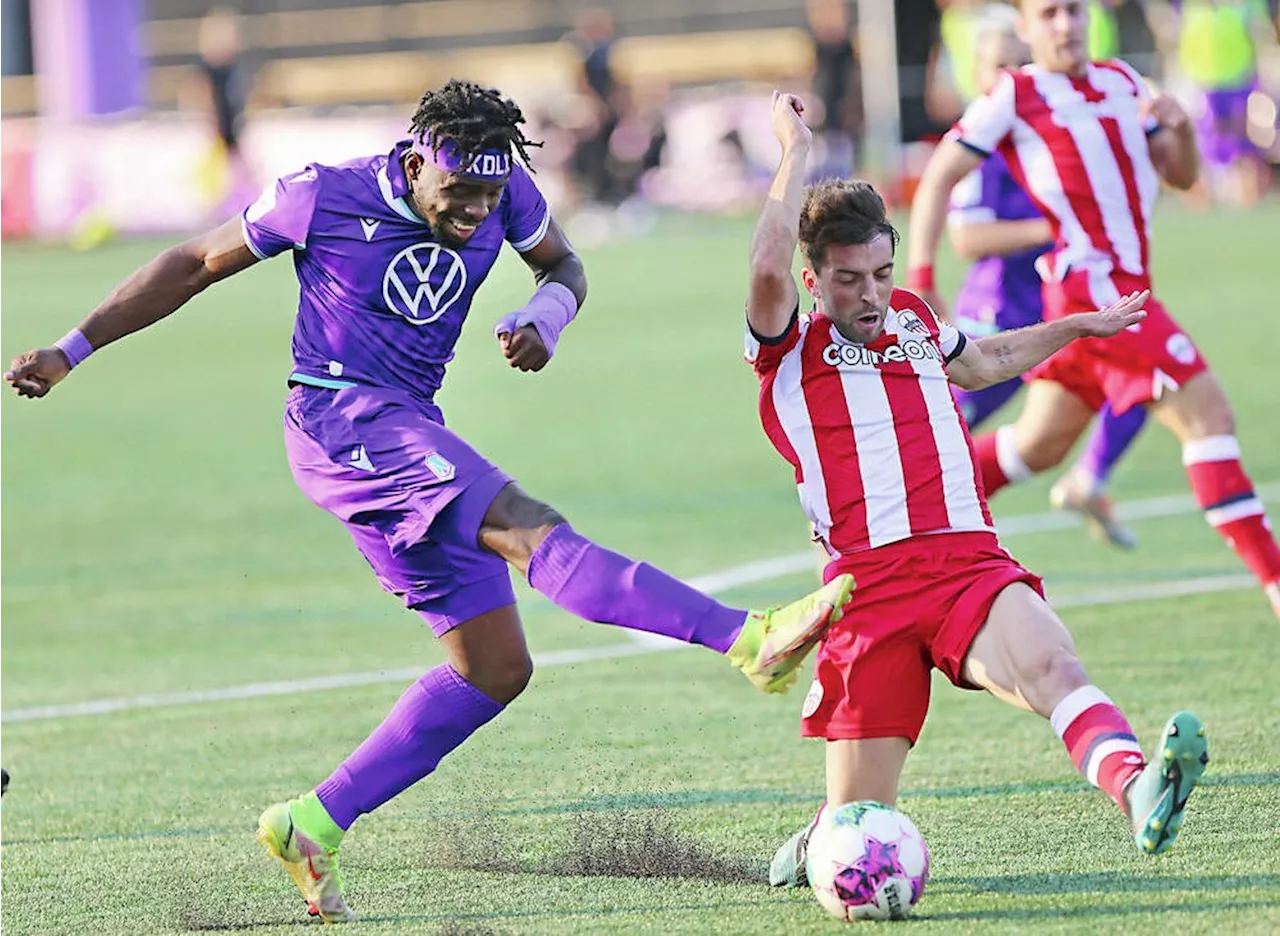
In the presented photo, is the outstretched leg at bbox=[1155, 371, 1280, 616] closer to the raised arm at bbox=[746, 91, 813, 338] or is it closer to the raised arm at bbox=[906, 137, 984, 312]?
the raised arm at bbox=[906, 137, 984, 312]

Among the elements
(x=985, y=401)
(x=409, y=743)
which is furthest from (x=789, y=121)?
(x=985, y=401)

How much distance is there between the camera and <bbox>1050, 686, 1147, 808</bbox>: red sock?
15.2 feet

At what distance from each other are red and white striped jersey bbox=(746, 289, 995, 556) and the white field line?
7.76 ft

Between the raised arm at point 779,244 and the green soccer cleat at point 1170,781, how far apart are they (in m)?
1.33

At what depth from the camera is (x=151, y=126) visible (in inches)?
1165

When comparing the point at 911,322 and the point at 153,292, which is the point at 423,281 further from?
the point at 911,322

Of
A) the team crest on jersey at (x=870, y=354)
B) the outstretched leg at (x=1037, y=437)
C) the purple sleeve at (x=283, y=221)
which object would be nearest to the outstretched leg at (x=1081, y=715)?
the team crest on jersey at (x=870, y=354)

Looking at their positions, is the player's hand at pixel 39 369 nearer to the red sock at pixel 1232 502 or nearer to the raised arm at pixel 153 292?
the raised arm at pixel 153 292

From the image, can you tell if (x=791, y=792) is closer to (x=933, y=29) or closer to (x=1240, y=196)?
(x=1240, y=196)

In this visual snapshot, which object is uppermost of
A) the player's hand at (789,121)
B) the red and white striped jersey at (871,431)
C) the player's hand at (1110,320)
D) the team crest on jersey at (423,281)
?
the player's hand at (789,121)

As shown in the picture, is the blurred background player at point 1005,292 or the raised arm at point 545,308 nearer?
the raised arm at point 545,308

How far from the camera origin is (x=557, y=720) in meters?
7.27

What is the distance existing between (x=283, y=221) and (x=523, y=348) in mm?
720

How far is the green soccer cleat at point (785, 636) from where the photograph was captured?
14.8ft
